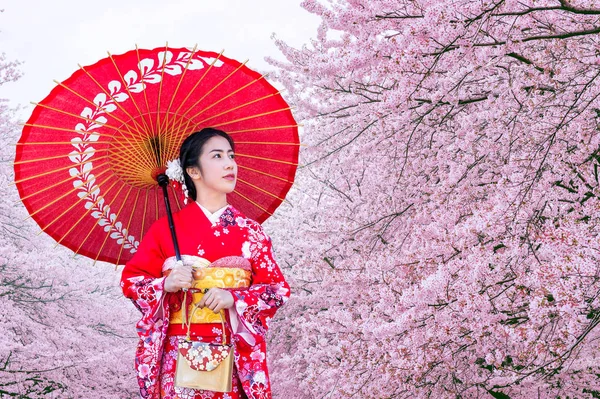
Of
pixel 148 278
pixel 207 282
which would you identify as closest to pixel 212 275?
pixel 207 282

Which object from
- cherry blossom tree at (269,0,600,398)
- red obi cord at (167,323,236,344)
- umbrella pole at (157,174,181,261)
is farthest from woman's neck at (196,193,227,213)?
cherry blossom tree at (269,0,600,398)

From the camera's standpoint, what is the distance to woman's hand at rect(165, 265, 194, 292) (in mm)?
2652

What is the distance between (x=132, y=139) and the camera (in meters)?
3.09

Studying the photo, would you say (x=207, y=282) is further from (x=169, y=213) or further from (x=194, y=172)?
(x=194, y=172)

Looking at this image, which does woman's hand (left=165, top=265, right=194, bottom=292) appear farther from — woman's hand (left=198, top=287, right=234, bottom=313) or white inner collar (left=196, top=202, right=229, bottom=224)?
white inner collar (left=196, top=202, right=229, bottom=224)

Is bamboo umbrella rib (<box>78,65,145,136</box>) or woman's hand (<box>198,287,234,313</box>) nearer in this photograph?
woman's hand (<box>198,287,234,313</box>)

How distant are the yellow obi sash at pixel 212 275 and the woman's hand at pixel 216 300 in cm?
9

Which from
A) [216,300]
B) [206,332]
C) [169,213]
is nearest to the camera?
[216,300]

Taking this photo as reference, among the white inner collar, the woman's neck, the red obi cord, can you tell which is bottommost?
the red obi cord

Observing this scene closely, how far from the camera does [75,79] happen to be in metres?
2.99

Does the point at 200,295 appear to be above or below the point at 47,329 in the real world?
below

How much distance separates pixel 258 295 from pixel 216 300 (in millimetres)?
209

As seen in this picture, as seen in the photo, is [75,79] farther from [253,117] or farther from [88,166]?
[253,117]

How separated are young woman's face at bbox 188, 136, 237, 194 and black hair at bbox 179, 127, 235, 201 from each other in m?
0.02
